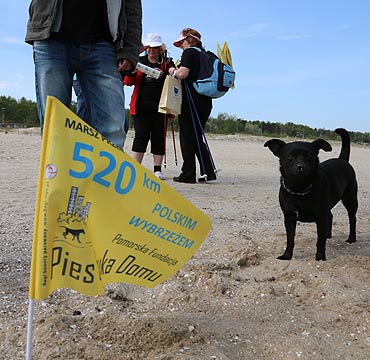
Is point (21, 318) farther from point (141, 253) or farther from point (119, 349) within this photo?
point (141, 253)

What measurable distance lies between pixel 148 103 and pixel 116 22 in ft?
12.6

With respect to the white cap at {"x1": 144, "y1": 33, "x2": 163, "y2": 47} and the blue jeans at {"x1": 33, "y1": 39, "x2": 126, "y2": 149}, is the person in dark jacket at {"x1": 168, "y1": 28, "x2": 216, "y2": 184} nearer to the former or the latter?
the white cap at {"x1": 144, "y1": 33, "x2": 163, "y2": 47}

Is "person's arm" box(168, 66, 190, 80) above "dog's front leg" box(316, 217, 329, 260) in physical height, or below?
above

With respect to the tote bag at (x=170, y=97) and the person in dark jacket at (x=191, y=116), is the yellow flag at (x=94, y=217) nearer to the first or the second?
the tote bag at (x=170, y=97)

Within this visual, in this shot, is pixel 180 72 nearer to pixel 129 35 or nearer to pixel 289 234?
pixel 129 35

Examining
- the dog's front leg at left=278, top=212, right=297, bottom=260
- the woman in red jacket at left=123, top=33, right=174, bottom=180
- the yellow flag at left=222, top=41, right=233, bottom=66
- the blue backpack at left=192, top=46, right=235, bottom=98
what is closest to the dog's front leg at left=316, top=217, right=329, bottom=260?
the dog's front leg at left=278, top=212, right=297, bottom=260

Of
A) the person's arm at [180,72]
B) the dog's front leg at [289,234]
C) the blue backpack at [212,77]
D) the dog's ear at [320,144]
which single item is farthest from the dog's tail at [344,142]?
the person's arm at [180,72]

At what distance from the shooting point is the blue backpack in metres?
7.12

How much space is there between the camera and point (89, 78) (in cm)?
329

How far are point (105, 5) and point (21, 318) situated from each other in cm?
198

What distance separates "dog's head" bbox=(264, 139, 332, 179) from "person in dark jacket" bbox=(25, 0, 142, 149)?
1274 millimetres

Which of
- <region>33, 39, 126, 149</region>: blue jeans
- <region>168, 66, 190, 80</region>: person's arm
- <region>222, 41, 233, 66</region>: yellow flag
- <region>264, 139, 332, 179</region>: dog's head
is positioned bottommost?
<region>264, 139, 332, 179</region>: dog's head

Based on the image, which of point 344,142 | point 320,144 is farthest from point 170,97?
point 320,144

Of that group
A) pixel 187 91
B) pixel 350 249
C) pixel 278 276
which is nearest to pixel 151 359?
pixel 278 276
